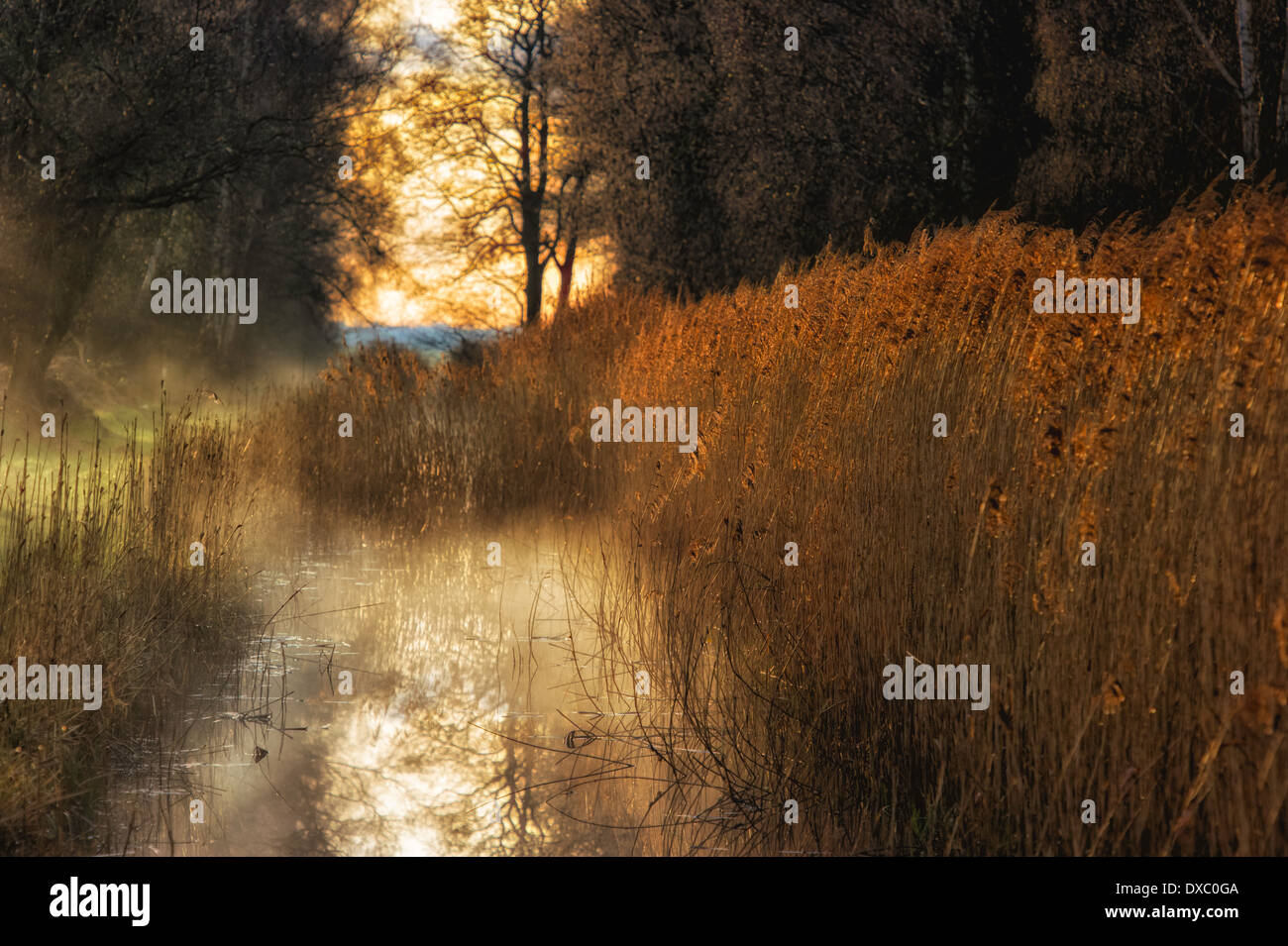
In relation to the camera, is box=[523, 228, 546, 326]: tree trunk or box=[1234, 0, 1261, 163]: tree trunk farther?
box=[523, 228, 546, 326]: tree trunk

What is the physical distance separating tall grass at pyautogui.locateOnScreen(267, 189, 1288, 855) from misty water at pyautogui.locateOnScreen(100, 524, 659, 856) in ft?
1.18

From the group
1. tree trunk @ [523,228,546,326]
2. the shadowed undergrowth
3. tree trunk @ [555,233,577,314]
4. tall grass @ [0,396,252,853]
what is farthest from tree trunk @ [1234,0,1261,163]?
tree trunk @ [555,233,577,314]

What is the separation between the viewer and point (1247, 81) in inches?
428

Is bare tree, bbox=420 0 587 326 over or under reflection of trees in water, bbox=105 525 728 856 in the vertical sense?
over

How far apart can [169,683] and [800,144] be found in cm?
1022

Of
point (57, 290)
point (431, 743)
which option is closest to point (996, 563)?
point (431, 743)

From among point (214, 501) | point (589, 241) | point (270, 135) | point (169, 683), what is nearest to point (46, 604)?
point (169, 683)

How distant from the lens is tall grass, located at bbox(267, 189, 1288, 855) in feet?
10.3

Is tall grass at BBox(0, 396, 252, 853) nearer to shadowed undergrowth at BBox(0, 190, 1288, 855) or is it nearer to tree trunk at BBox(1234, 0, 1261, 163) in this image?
shadowed undergrowth at BBox(0, 190, 1288, 855)

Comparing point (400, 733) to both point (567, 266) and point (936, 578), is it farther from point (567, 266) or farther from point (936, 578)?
point (567, 266)

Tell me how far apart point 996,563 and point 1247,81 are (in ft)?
29.9

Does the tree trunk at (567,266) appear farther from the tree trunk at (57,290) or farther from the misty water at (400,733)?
the misty water at (400,733)

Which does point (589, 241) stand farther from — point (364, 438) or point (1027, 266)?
point (1027, 266)

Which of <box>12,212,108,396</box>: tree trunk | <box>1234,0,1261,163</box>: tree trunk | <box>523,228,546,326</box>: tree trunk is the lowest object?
<box>12,212,108,396</box>: tree trunk
